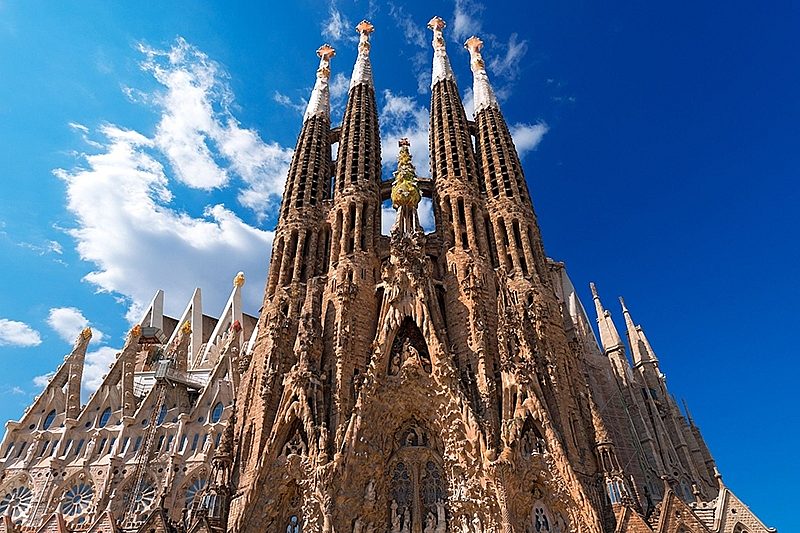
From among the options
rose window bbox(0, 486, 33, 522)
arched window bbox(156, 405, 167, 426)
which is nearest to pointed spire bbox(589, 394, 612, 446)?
arched window bbox(156, 405, 167, 426)

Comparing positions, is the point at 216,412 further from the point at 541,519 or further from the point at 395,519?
the point at 541,519

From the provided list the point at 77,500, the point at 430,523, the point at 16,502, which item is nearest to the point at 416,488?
the point at 430,523

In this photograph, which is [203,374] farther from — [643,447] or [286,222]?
[643,447]

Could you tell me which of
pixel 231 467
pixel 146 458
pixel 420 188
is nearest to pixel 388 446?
pixel 231 467

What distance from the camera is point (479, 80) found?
127 ft

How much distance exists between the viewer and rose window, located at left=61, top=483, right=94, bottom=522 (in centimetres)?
2655

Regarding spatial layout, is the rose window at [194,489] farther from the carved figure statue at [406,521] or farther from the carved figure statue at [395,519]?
the carved figure statue at [406,521]

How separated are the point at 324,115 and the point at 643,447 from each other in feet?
93.6

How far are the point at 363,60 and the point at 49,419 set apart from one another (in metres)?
31.8

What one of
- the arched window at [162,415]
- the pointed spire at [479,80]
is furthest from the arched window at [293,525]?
the pointed spire at [479,80]

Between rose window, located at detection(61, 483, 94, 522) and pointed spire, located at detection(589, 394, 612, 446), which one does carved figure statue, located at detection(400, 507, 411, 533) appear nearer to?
pointed spire, located at detection(589, 394, 612, 446)

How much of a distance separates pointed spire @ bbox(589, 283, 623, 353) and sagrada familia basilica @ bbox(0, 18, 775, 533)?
3.9 inches

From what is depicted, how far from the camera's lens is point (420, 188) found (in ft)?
109

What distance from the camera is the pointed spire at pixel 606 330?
33.4 metres
